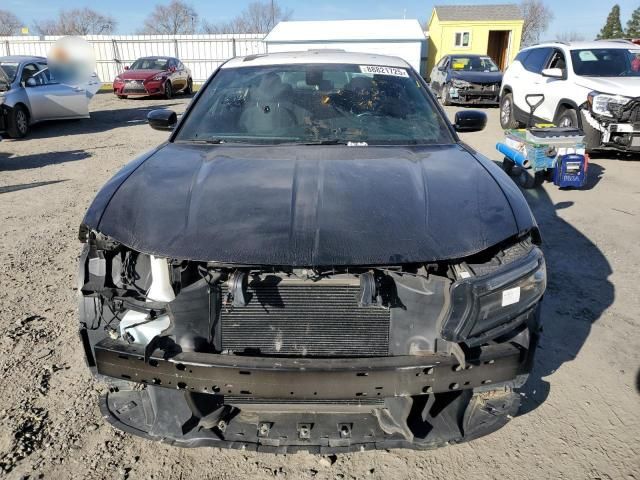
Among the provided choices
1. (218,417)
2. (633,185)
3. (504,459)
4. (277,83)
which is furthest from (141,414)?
(633,185)

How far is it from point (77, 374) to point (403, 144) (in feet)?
7.56

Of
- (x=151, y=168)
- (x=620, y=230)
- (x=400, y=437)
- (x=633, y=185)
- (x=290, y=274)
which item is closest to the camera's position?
(x=290, y=274)

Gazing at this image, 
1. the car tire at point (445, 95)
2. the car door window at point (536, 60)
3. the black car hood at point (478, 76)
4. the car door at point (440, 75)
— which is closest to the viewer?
the car door window at point (536, 60)

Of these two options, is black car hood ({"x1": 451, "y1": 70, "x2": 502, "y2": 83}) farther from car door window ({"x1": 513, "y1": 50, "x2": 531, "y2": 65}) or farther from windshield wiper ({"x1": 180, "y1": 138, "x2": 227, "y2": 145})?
windshield wiper ({"x1": 180, "y1": 138, "x2": 227, "y2": 145})

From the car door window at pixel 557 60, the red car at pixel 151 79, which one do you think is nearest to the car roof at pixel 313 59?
the car door window at pixel 557 60

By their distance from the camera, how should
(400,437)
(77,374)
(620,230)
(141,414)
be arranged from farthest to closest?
(620,230), (77,374), (141,414), (400,437)

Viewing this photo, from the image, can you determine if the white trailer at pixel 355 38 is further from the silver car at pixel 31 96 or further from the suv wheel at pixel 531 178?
the suv wheel at pixel 531 178

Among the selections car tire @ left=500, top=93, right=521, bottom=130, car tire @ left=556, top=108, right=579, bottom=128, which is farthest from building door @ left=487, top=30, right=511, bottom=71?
car tire @ left=556, top=108, right=579, bottom=128

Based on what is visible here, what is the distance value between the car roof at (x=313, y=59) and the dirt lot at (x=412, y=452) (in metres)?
2.13

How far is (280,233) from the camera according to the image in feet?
6.19

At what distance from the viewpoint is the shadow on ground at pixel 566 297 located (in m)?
2.87

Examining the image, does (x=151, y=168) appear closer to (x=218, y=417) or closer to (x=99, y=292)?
(x=99, y=292)

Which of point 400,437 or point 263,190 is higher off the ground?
point 263,190

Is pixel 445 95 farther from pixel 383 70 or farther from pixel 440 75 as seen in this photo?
pixel 383 70
